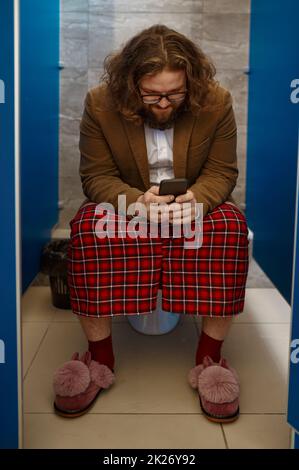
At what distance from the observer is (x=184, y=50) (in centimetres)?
135

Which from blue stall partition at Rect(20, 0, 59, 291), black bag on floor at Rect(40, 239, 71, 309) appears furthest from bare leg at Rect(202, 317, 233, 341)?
blue stall partition at Rect(20, 0, 59, 291)

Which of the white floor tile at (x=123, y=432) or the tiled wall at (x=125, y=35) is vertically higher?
the tiled wall at (x=125, y=35)

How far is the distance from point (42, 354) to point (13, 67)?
0.91 m

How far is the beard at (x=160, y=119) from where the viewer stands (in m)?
1.42

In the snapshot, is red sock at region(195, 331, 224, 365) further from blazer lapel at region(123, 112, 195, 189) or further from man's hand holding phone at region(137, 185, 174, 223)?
blazer lapel at region(123, 112, 195, 189)

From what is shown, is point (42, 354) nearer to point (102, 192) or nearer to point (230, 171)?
point (102, 192)

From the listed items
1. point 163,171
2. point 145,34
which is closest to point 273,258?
point 163,171

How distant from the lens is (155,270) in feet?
4.46

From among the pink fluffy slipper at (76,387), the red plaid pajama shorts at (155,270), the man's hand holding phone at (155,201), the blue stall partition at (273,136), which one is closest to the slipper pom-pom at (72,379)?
the pink fluffy slipper at (76,387)

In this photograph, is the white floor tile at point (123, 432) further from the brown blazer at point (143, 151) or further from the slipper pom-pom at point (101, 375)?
the brown blazer at point (143, 151)

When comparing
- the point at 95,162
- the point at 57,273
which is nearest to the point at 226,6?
the point at 95,162

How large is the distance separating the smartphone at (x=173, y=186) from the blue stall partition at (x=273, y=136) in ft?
2.08

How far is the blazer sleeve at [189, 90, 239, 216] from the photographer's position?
146cm

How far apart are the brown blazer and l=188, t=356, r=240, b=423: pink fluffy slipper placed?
402 millimetres
